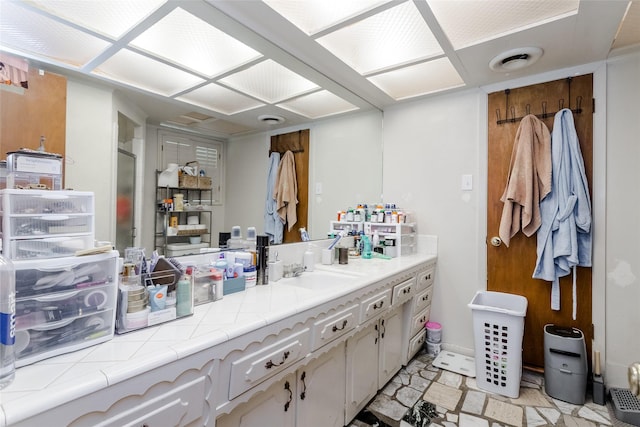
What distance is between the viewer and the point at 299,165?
2299 mm

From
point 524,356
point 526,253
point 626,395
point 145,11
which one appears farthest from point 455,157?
point 145,11

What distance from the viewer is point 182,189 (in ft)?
4.87

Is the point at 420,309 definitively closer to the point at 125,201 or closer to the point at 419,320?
the point at 419,320

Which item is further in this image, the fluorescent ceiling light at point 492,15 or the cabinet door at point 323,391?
the fluorescent ceiling light at point 492,15

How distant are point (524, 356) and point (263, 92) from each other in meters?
2.84

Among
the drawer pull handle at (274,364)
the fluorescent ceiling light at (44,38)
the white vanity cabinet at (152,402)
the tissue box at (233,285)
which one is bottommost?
the drawer pull handle at (274,364)

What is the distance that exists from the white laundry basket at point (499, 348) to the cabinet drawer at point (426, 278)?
16.6 inches

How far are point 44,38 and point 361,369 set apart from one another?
7.10 ft

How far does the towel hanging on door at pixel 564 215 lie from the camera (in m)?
2.01

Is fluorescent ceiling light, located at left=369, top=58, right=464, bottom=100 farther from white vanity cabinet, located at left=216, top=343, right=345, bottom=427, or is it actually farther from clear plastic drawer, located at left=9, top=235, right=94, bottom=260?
clear plastic drawer, located at left=9, top=235, right=94, bottom=260

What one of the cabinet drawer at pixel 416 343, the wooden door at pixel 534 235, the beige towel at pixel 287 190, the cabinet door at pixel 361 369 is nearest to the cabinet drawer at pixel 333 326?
the cabinet door at pixel 361 369

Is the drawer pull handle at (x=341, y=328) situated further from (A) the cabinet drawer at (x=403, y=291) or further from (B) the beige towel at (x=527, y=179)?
(B) the beige towel at (x=527, y=179)

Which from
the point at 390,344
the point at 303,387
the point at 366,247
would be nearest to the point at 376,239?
the point at 366,247

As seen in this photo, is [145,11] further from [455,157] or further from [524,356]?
[524,356]
